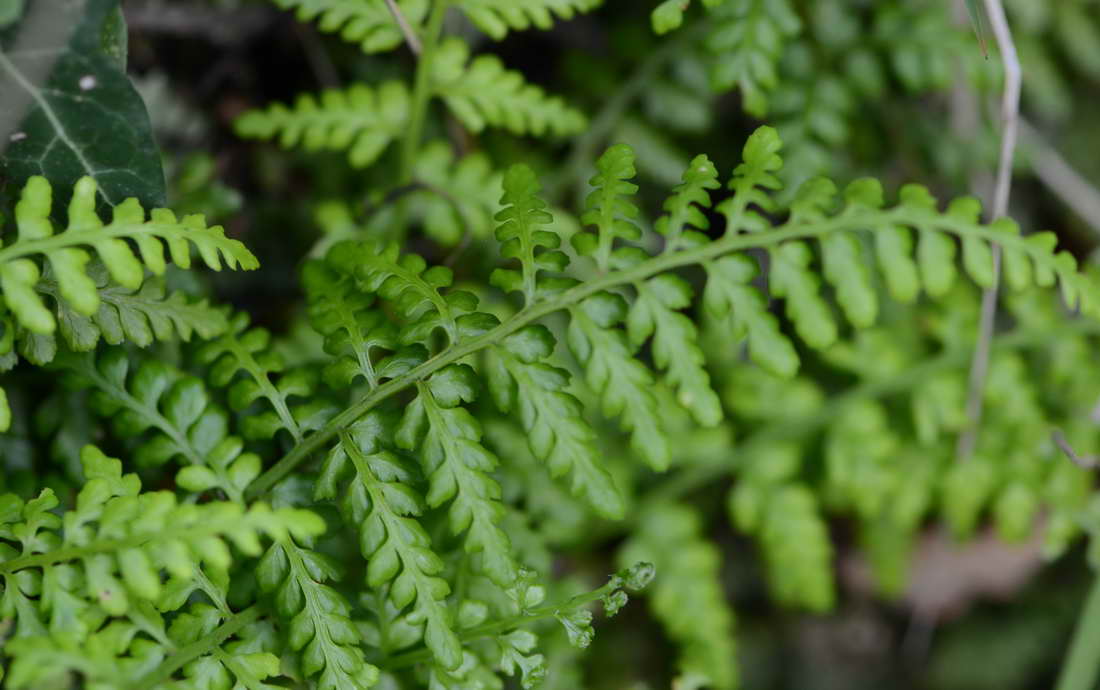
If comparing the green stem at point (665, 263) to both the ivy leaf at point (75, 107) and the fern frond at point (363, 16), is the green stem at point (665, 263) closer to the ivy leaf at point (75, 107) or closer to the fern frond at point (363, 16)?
the ivy leaf at point (75, 107)

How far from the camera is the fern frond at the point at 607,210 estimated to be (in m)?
1.51

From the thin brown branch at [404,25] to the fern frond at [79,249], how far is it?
2.34 feet

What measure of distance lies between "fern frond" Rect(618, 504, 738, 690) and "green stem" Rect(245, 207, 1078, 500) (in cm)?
114

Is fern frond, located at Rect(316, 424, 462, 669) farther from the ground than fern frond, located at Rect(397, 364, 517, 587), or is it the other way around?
fern frond, located at Rect(397, 364, 517, 587)

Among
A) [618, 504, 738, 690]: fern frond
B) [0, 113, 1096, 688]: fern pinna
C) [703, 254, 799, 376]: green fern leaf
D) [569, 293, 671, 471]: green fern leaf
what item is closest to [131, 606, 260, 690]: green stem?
[0, 113, 1096, 688]: fern pinna

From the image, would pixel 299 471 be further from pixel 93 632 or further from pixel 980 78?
pixel 980 78

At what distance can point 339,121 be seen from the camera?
2.13 m

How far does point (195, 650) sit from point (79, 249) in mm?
595

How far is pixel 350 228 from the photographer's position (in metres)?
2.14

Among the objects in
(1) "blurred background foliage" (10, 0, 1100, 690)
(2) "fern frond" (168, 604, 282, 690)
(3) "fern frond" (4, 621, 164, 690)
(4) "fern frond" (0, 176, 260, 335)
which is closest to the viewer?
(3) "fern frond" (4, 621, 164, 690)

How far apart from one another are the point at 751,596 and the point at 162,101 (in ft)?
7.81

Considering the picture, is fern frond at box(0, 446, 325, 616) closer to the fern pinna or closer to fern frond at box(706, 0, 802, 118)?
the fern pinna

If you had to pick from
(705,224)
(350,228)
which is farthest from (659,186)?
(705,224)

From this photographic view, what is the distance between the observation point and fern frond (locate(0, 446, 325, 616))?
1.15 meters
